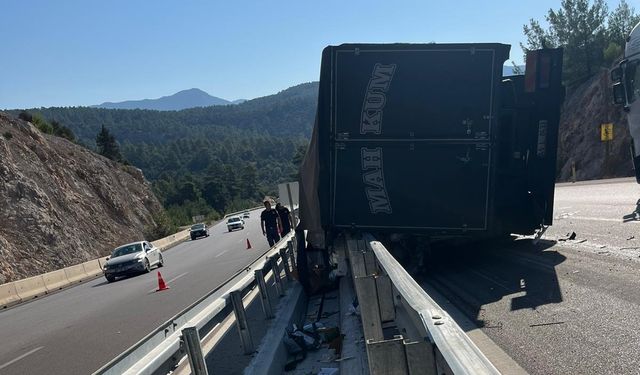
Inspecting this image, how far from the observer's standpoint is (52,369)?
9.17 metres

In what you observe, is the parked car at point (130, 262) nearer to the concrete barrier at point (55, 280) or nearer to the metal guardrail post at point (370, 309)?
the concrete barrier at point (55, 280)

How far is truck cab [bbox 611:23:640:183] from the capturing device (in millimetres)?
15641

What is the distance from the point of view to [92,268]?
1383 inches

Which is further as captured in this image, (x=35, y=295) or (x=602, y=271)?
(x=35, y=295)

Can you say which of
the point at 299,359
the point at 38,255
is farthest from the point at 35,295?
the point at 299,359

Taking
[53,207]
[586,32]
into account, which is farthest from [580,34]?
[53,207]

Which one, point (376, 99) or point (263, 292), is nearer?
point (263, 292)

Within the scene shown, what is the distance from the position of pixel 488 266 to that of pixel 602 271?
2.72m

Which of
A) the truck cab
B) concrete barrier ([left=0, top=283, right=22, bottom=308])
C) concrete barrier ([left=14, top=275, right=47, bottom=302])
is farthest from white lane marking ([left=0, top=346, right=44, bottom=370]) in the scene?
concrete barrier ([left=14, top=275, right=47, bottom=302])

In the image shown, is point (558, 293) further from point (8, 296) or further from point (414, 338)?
point (8, 296)

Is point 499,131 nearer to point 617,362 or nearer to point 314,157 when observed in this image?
point 314,157

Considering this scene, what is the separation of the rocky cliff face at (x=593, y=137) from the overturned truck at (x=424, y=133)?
113 feet

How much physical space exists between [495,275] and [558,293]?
2.32m

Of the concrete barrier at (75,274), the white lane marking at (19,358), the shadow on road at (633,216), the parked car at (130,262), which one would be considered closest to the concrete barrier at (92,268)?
the concrete barrier at (75,274)
